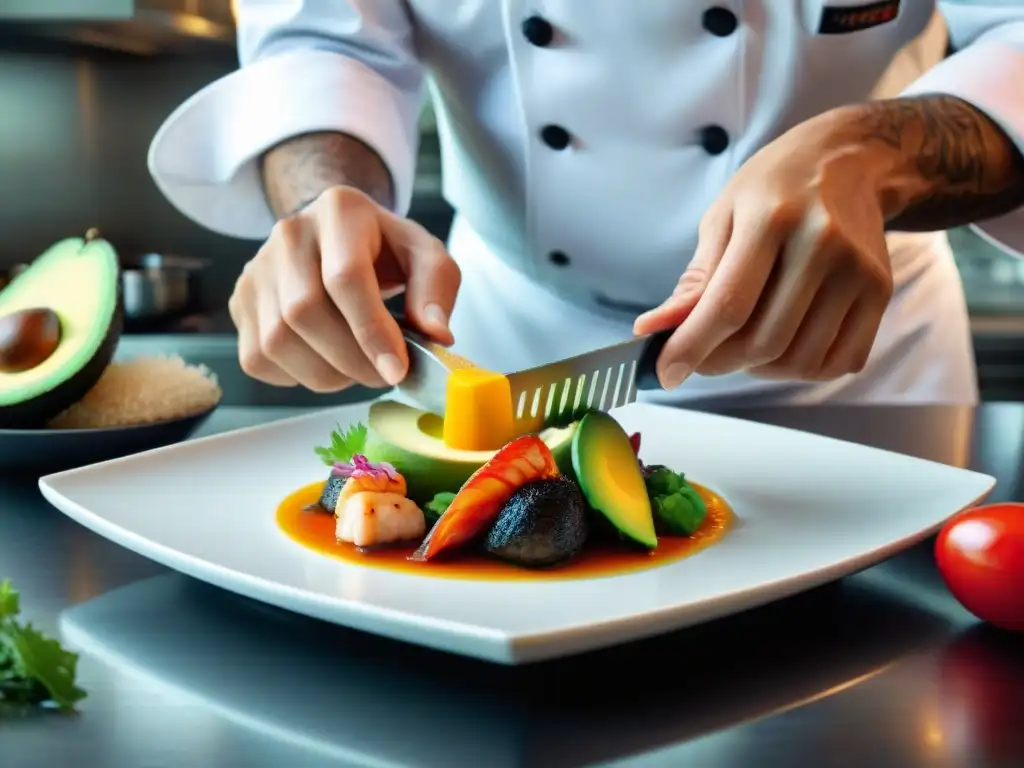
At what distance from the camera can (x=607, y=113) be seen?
1522 millimetres

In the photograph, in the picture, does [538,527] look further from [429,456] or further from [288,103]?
[288,103]

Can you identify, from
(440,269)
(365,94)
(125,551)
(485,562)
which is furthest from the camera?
(365,94)

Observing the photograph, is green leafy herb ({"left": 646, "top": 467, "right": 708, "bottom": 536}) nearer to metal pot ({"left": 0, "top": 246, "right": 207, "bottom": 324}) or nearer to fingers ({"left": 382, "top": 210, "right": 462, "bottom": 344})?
fingers ({"left": 382, "top": 210, "right": 462, "bottom": 344})

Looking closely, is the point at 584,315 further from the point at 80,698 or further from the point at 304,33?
the point at 80,698

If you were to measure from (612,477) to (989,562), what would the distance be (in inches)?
11.2

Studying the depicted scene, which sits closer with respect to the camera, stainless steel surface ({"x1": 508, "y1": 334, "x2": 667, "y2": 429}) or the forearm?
stainless steel surface ({"x1": 508, "y1": 334, "x2": 667, "y2": 429})

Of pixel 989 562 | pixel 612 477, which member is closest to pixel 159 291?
pixel 612 477

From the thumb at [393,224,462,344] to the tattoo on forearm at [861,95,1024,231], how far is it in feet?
Result: 1.46

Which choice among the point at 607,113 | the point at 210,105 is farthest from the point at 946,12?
the point at 210,105

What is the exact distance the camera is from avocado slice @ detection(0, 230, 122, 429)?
1145 millimetres

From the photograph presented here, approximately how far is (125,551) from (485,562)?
0.32 m

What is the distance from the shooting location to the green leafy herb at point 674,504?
0.93 meters

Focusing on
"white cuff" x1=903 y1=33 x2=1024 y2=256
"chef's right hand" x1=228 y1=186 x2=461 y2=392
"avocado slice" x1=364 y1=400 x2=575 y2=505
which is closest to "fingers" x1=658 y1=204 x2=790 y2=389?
"avocado slice" x1=364 y1=400 x2=575 y2=505

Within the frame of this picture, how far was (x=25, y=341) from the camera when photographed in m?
1.17
